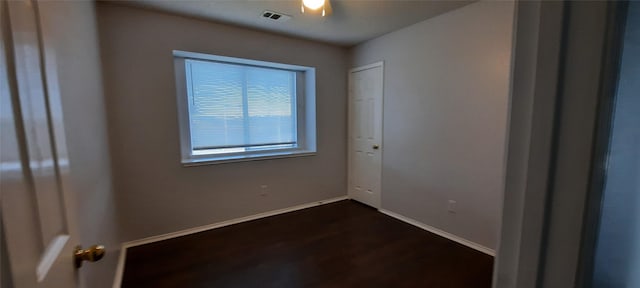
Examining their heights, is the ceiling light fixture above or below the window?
above

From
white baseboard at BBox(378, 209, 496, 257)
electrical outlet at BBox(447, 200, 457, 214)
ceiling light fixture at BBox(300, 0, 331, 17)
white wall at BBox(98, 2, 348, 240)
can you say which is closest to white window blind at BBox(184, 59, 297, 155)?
white wall at BBox(98, 2, 348, 240)

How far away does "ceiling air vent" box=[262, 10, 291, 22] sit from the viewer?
8.43ft

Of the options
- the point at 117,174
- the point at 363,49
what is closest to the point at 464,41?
the point at 363,49

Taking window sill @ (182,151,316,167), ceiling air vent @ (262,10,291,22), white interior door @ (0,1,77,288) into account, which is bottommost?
window sill @ (182,151,316,167)

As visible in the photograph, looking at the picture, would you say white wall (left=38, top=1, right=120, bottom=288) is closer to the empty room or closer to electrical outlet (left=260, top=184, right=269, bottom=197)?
the empty room

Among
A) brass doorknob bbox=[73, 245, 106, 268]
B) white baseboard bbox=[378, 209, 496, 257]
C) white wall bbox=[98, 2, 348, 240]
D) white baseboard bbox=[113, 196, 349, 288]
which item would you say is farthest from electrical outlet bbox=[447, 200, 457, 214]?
brass doorknob bbox=[73, 245, 106, 268]

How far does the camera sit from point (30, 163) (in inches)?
20.4

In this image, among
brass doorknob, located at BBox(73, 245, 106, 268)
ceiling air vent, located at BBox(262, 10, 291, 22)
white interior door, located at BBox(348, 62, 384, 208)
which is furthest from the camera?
white interior door, located at BBox(348, 62, 384, 208)

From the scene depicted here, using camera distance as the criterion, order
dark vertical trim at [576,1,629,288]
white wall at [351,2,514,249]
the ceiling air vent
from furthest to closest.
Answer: the ceiling air vent → white wall at [351,2,514,249] → dark vertical trim at [576,1,629,288]

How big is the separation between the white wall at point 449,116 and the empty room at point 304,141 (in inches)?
0.7

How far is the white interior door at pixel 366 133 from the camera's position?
3.43m

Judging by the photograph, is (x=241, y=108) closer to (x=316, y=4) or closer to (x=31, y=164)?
(x=316, y=4)

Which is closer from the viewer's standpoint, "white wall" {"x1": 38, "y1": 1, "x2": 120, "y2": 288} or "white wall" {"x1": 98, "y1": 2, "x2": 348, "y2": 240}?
"white wall" {"x1": 38, "y1": 1, "x2": 120, "y2": 288}

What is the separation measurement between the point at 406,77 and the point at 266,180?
2.13 m
